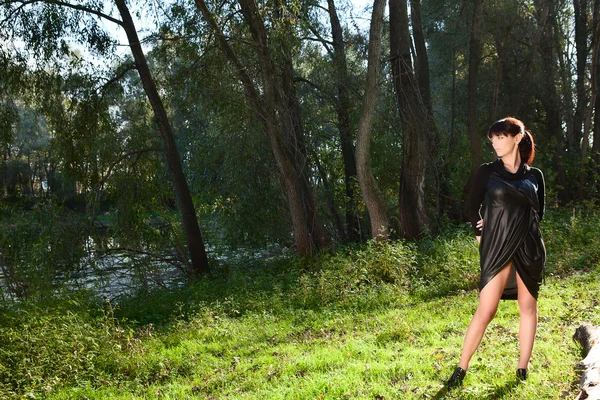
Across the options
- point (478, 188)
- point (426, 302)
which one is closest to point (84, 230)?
point (426, 302)

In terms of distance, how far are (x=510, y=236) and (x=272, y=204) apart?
10.7 metres

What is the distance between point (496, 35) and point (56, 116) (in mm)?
12445

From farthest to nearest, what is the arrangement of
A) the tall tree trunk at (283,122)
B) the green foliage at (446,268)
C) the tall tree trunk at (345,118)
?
the tall tree trunk at (345,118) → the tall tree trunk at (283,122) → the green foliage at (446,268)

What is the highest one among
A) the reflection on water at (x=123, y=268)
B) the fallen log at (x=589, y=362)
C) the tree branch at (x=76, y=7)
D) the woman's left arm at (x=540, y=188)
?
the tree branch at (x=76, y=7)

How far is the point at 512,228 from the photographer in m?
4.23

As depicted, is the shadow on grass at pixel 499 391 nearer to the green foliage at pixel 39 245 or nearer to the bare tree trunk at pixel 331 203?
the green foliage at pixel 39 245

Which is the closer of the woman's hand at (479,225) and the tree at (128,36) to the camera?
the woman's hand at (479,225)

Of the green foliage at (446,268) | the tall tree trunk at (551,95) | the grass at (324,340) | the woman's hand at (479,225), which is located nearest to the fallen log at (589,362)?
the grass at (324,340)

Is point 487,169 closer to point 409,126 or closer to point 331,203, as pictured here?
point 409,126

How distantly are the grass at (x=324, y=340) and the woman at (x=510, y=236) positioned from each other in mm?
541

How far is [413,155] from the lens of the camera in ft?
40.4

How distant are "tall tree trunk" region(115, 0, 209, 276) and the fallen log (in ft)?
32.6

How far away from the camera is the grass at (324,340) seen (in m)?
4.84

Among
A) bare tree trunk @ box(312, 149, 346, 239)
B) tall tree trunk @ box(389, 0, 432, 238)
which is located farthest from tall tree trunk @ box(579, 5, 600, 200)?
bare tree trunk @ box(312, 149, 346, 239)
